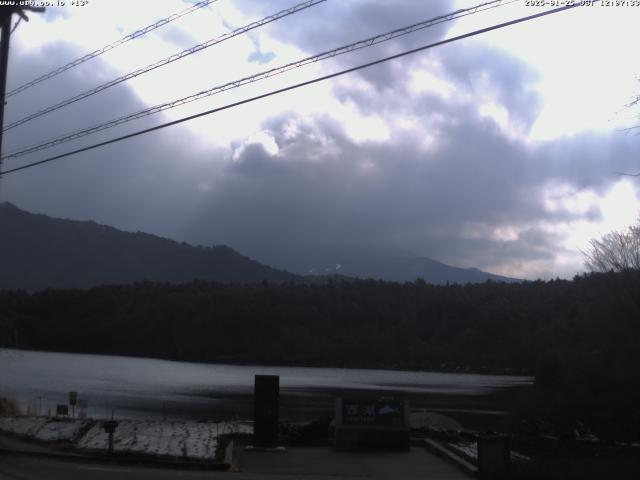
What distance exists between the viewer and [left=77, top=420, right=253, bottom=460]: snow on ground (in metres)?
19.0

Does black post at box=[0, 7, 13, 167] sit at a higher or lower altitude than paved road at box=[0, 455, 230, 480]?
higher

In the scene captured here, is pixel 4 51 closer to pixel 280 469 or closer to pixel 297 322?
pixel 280 469

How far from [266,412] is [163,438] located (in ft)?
10.5

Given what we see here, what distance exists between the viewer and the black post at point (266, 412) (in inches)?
774

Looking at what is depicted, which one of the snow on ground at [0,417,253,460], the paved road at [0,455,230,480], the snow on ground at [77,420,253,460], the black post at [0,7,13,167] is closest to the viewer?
the paved road at [0,455,230,480]

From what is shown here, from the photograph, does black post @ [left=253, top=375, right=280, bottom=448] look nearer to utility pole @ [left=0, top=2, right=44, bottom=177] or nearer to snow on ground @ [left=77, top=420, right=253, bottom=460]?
snow on ground @ [left=77, top=420, right=253, bottom=460]

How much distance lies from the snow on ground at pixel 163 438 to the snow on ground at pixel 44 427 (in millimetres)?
424

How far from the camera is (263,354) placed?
160 metres

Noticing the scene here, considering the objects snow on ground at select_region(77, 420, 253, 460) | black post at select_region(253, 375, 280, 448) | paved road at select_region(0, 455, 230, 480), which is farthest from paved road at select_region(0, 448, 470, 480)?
snow on ground at select_region(77, 420, 253, 460)

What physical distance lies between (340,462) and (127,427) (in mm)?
7180

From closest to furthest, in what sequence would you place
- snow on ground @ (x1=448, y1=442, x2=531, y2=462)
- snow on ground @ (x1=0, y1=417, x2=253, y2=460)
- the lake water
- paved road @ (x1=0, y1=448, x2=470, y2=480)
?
1. paved road @ (x1=0, y1=448, x2=470, y2=480)
2. snow on ground @ (x1=448, y1=442, x2=531, y2=462)
3. snow on ground @ (x1=0, y1=417, x2=253, y2=460)
4. the lake water

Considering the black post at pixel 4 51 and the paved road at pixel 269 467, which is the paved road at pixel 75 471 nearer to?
the paved road at pixel 269 467

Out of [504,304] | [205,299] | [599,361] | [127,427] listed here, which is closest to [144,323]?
[205,299]

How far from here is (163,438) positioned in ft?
69.3
